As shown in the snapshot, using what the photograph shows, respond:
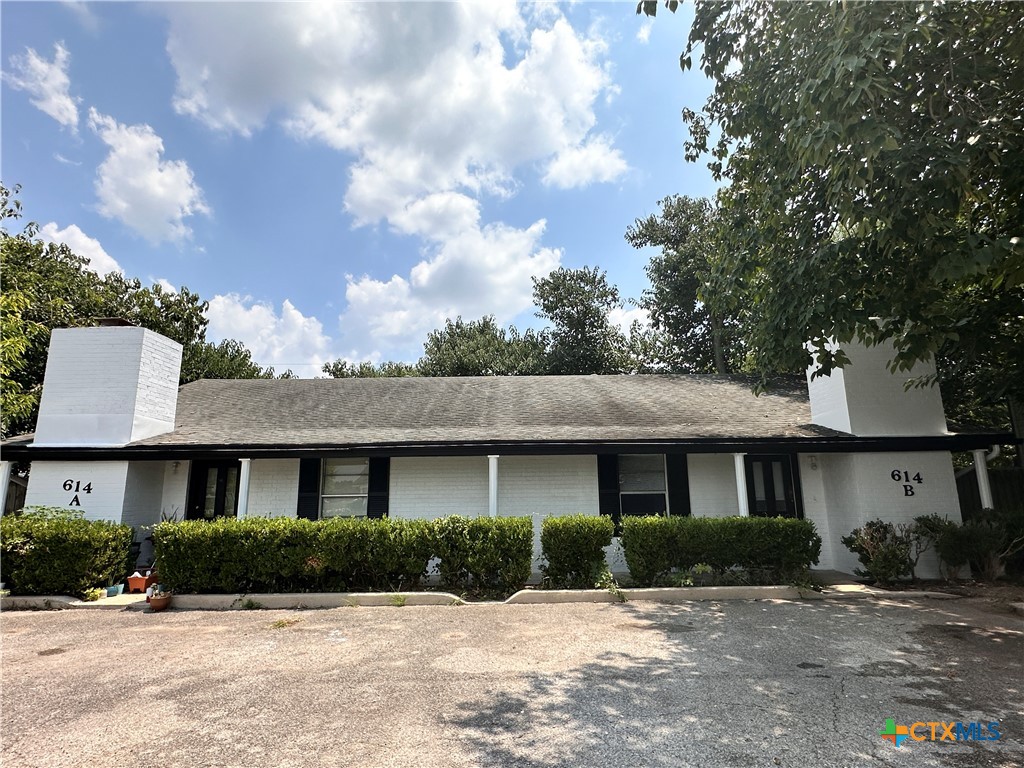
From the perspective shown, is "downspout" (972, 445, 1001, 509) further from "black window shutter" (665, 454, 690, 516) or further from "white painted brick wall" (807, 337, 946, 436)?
"black window shutter" (665, 454, 690, 516)

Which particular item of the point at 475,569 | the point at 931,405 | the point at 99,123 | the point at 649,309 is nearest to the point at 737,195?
the point at 931,405

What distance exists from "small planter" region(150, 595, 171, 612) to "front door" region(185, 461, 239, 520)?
3.34 metres

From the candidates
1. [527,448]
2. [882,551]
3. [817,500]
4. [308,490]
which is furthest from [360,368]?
[882,551]

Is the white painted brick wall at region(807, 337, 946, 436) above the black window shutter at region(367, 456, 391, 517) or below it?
above

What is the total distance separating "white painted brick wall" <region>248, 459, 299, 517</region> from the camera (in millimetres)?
11398

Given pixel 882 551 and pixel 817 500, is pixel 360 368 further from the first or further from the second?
pixel 882 551

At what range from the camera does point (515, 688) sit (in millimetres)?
4719

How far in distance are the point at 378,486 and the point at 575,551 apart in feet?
15.1

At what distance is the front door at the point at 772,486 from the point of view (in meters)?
11.3

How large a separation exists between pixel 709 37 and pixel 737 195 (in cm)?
277

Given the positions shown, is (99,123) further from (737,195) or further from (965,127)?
(965,127)

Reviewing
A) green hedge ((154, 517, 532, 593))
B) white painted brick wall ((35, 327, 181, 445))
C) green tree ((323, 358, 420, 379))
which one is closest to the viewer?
green hedge ((154, 517, 532, 593))

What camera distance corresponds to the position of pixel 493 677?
5.02m

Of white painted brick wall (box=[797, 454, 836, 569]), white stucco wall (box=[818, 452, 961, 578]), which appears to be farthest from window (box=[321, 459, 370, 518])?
white stucco wall (box=[818, 452, 961, 578])
